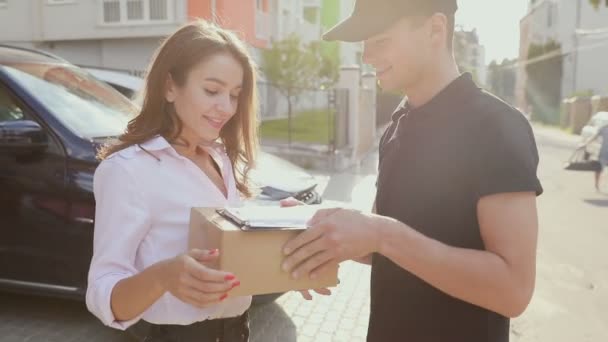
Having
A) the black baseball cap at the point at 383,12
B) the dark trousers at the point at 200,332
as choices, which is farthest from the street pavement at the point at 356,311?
the black baseball cap at the point at 383,12

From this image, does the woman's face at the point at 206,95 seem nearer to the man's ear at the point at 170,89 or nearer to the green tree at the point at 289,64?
the man's ear at the point at 170,89

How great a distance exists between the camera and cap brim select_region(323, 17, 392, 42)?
1683 millimetres

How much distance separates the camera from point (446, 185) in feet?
5.21

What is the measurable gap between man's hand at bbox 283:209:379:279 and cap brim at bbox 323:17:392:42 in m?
0.56

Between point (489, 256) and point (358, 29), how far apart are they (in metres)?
0.76

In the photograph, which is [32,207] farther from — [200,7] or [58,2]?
[58,2]

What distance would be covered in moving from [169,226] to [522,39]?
70.2 metres

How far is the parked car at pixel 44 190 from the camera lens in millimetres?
3838

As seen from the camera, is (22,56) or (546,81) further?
(546,81)

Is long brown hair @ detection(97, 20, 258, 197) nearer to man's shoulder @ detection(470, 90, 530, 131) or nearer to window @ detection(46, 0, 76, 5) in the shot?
man's shoulder @ detection(470, 90, 530, 131)

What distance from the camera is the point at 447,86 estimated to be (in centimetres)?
172

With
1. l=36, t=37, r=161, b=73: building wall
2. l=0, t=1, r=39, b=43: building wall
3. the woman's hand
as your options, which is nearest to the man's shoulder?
the woman's hand

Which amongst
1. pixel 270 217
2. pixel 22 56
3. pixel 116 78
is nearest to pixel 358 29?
pixel 270 217

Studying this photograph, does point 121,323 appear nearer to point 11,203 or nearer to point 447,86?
point 447,86
